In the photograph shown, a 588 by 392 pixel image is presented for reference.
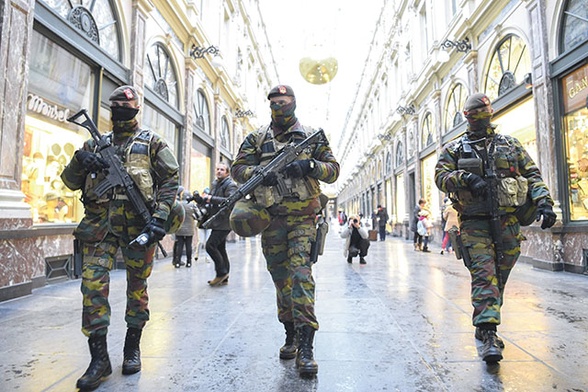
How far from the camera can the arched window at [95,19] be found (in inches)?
235

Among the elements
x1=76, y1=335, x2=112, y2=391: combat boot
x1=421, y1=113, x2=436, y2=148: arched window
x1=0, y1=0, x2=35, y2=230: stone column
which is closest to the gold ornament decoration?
x1=0, y1=0, x2=35, y2=230: stone column

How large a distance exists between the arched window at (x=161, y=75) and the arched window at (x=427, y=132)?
30.8ft

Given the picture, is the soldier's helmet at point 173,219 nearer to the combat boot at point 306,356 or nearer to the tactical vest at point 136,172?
the tactical vest at point 136,172

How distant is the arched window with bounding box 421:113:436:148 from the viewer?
14.8 meters

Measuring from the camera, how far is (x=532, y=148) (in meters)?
8.14

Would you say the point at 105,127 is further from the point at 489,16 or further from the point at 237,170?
the point at 489,16

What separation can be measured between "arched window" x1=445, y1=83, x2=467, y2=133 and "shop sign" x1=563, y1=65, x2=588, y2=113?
4.53 m

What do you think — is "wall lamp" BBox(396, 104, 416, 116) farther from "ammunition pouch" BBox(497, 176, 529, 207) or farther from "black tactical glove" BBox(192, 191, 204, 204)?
"ammunition pouch" BBox(497, 176, 529, 207)

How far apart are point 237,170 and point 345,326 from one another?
169 cm

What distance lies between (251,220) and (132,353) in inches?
43.5

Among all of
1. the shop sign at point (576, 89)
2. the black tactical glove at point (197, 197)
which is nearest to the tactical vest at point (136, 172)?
the black tactical glove at point (197, 197)

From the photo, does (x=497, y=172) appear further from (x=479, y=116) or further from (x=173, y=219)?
(x=173, y=219)

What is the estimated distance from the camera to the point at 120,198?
7.84 feet

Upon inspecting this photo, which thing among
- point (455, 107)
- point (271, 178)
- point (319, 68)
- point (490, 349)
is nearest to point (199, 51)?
point (319, 68)
